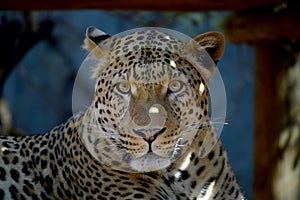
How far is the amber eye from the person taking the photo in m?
3.50

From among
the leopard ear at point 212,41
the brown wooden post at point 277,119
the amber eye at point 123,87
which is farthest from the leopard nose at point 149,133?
the brown wooden post at point 277,119

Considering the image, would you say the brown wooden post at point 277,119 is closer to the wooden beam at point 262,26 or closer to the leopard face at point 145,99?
the wooden beam at point 262,26

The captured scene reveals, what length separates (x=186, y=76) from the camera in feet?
11.6

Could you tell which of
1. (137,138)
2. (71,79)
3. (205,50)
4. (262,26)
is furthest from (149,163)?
(71,79)

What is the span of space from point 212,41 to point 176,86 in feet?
1.09

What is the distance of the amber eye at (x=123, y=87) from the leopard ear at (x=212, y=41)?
0.43m

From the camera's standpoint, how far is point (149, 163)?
11.6 ft

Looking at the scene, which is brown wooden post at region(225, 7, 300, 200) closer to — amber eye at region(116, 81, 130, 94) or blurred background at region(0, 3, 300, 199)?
amber eye at region(116, 81, 130, 94)

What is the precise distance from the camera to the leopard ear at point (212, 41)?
3.66 metres

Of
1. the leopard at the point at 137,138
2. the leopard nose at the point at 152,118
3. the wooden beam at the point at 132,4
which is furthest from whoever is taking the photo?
the wooden beam at the point at 132,4

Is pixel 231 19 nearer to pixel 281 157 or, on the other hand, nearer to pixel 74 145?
pixel 281 157

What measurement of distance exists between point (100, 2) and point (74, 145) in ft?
7.45

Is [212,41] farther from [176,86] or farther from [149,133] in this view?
[149,133]

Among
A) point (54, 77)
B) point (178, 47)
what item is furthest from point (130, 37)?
point (54, 77)
